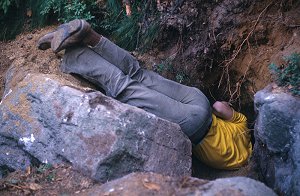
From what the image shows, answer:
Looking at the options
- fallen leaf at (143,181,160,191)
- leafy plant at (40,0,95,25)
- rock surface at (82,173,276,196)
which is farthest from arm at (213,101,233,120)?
fallen leaf at (143,181,160,191)

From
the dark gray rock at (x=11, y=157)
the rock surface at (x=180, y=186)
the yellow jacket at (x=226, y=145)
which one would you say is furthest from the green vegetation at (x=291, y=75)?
the dark gray rock at (x=11, y=157)

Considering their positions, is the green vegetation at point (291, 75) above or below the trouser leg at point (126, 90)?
above

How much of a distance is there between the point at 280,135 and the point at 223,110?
1191 millimetres

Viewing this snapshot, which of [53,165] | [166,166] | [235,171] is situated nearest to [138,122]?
[166,166]

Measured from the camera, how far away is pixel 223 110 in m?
4.75

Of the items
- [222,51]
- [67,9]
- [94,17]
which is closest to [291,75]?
[222,51]

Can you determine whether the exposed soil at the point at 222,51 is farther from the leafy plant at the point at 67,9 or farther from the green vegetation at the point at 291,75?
the green vegetation at the point at 291,75

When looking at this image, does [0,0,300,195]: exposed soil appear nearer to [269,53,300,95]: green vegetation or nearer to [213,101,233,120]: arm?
[213,101,233,120]: arm

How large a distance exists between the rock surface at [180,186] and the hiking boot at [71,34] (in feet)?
5.80

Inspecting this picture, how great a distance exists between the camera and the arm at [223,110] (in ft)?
15.6

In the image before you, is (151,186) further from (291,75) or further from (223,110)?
(223,110)

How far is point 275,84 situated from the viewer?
3795 millimetres

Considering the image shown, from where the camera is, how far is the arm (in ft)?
15.6

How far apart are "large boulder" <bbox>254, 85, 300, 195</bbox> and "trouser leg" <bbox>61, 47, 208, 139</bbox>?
28.7 inches
